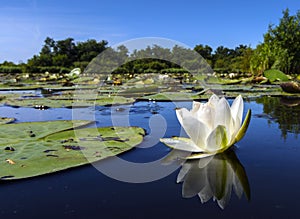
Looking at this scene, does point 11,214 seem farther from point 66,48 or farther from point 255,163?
point 66,48

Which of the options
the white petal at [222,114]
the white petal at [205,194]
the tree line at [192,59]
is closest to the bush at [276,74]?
the tree line at [192,59]

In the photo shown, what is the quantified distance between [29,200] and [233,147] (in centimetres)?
83

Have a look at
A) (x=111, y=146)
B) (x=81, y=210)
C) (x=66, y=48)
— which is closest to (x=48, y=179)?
(x=81, y=210)

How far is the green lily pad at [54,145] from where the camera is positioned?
940 mm

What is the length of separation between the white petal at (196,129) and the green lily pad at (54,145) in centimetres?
29

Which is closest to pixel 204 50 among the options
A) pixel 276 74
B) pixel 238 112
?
pixel 276 74

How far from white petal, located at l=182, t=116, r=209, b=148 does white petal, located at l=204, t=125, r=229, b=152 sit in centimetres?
3

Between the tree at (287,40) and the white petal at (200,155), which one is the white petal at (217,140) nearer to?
the white petal at (200,155)

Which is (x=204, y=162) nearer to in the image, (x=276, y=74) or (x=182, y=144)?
(x=182, y=144)

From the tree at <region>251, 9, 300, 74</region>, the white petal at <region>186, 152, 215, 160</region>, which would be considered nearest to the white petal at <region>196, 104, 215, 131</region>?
the white petal at <region>186, 152, 215, 160</region>

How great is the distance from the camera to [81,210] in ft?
2.14

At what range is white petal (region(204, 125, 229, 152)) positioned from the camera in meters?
0.97

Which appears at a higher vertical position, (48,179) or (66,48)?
(66,48)

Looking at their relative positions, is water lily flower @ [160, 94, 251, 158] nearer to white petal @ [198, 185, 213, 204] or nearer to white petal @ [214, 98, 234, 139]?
white petal @ [214, 98, 234, 139]
